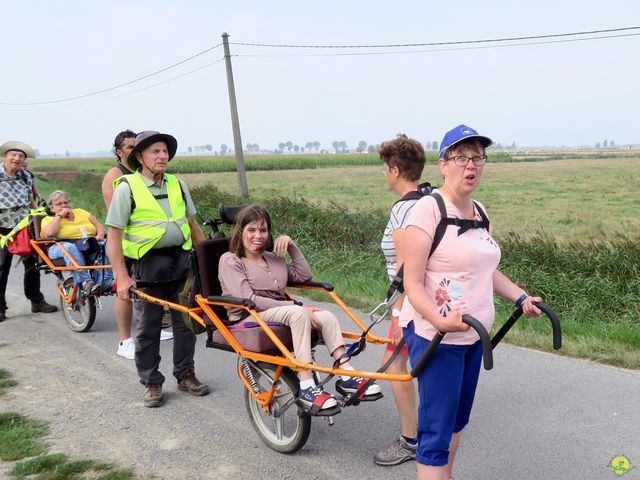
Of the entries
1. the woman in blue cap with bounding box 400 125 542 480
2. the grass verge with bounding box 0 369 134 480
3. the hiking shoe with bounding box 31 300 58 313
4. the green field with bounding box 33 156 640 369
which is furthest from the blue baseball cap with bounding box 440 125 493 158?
the hiking shoe with bounding box 31 300 58 313

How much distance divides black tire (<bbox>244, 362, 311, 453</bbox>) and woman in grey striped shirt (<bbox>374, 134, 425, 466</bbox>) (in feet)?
1.65

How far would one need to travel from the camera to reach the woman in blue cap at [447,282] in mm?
2854

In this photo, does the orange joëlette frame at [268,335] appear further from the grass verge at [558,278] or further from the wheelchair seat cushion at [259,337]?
the grass verge at [558,278]

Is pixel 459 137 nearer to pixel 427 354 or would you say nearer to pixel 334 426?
pixel 427 354

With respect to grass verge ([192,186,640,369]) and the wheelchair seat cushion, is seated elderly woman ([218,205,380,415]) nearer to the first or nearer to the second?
the wheelchair seat cushion

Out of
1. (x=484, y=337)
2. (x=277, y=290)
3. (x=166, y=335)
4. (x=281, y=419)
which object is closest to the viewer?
(x=484, y=337)

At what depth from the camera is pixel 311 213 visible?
1283 centimetres

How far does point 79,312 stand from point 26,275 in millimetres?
1235

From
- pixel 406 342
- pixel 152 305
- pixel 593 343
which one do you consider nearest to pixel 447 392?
pixel 406 342

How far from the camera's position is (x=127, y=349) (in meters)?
6.40

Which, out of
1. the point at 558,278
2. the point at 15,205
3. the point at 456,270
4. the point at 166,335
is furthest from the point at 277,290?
the point at 15,205

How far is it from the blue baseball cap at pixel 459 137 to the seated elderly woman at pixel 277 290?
1585 mm

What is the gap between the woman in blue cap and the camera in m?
2.85

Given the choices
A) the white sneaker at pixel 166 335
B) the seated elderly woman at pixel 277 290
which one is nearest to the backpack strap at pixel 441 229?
the seated elderly woman at pixel 277 290
